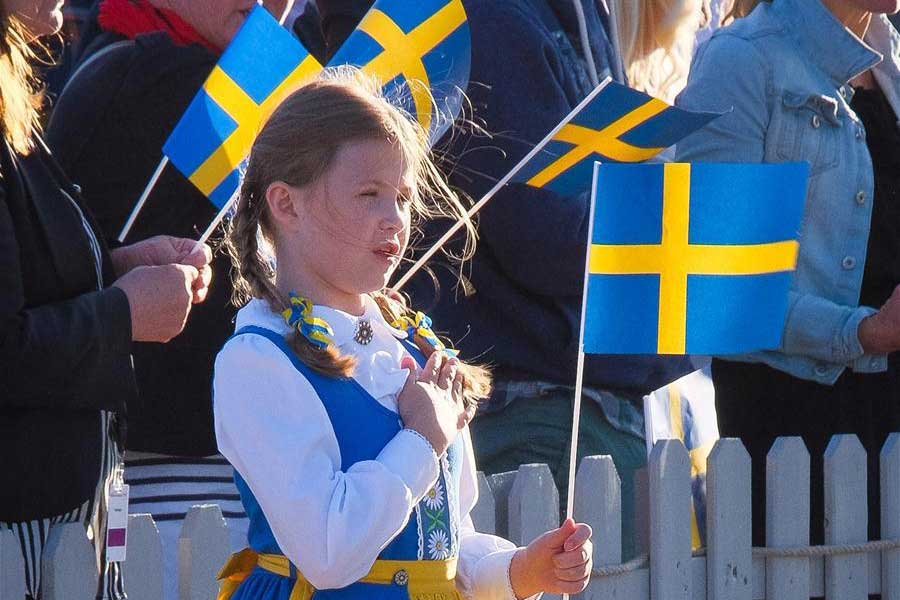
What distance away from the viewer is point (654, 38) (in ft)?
12.9

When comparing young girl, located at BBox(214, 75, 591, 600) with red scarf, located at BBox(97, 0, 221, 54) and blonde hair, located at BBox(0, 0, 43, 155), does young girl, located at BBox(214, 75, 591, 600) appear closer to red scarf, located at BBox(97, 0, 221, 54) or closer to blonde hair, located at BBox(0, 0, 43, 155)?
blonde hair, located at BBox(0, 0, 43, 155)

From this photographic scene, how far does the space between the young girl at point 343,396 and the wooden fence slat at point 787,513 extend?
5.26 ft

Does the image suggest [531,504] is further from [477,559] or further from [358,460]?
[358,460]

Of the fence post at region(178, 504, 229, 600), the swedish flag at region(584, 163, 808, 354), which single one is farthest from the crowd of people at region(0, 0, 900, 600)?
the swedish flag at region(584, 163, 808, 354)

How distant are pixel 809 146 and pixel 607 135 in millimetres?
885

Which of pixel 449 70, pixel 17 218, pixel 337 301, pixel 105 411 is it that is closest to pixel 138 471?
pixel 105 411

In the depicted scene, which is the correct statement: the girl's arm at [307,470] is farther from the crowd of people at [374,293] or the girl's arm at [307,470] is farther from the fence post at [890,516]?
the fence post at [890,516]

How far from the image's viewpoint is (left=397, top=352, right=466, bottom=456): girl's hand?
2211mm

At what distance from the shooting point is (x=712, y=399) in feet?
12.7

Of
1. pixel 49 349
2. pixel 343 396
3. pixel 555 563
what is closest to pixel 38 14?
pixel 49 349

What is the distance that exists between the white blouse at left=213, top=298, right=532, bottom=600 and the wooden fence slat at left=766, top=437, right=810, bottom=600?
182cm

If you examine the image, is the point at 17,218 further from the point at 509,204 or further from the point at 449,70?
the point at 509,204

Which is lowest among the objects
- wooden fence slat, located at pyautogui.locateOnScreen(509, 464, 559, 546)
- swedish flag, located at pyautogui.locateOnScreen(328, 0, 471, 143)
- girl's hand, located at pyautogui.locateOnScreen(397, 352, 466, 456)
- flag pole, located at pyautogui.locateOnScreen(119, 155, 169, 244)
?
wooden fence slat, located at pyautogui.locateOnScreen(509, 464, 559, 546)

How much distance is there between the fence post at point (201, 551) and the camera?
305 centimetres
